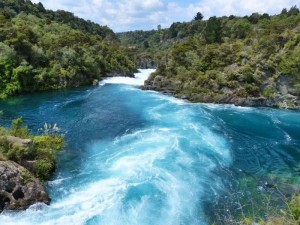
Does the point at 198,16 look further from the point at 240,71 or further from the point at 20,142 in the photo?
the point at 20,142

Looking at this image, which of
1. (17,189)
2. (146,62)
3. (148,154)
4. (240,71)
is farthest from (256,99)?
(146,62)

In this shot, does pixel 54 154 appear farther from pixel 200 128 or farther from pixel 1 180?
pixel 200 128

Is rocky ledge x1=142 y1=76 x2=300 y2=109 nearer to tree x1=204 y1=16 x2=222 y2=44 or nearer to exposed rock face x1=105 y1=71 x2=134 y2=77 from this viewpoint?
tree x1=204 y1=16 x2=222 y2=44

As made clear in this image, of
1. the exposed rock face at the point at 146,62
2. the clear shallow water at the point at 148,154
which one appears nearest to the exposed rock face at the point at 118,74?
the clear shallow water at the point at 148,154

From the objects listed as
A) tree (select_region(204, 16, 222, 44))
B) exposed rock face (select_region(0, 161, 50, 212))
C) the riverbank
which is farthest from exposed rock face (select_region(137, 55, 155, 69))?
exposed rock face (select_region(0, 161, 50, 212))

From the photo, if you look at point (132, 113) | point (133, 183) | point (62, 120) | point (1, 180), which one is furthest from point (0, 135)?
point (132, 113)
